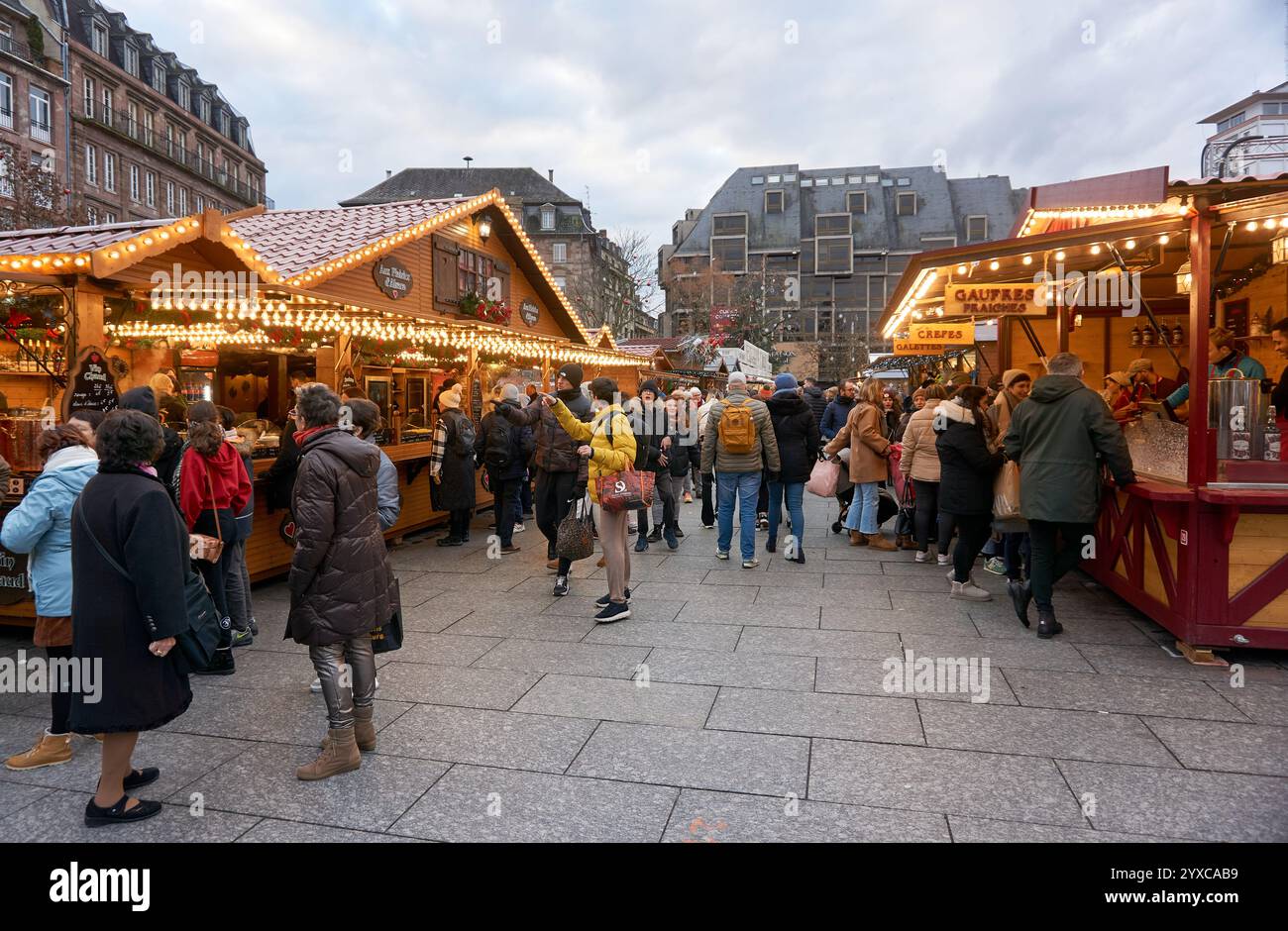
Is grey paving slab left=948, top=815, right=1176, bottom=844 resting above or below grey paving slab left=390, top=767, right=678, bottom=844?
above

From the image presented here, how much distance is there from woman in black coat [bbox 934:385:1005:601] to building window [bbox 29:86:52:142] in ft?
121

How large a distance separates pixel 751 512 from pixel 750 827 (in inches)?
204

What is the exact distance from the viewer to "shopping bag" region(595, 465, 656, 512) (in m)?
6.19

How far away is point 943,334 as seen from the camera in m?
13.8

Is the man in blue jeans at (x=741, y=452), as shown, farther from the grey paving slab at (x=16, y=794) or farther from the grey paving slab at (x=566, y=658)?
the grey paving slab at (x=16, y=794)

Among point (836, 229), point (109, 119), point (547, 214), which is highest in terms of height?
point (836, 229)

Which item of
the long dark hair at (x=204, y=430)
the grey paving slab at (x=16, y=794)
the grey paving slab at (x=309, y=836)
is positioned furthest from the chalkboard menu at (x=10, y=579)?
the grey paving slab at (x=309, y=836)

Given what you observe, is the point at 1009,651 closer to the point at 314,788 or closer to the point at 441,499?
the point at 314,788

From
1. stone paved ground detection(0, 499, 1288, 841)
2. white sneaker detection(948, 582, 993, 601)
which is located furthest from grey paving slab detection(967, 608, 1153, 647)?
white sneaker detection(948, 582, 993, 601)

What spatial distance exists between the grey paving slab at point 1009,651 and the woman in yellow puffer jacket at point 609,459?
7.07 ft

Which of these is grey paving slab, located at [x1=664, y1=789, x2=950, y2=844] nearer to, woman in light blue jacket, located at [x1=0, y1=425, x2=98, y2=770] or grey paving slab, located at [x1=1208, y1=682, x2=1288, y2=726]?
grey paving slab, located at [x1=1208, y1=682, x2=1288, y2=726]

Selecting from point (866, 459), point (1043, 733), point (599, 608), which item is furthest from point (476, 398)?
point (1043, 733)

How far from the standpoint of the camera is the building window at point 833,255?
65.0 m

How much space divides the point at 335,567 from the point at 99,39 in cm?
4551
